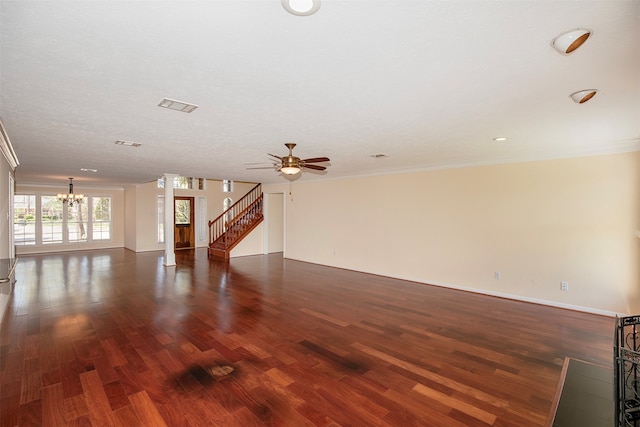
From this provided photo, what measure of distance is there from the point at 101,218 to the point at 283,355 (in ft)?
39.0

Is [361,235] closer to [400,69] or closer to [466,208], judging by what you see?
[466,208]

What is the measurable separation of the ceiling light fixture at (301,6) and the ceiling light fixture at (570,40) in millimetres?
1422

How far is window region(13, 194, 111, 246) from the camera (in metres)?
10.2

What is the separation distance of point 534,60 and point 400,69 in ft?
2.84

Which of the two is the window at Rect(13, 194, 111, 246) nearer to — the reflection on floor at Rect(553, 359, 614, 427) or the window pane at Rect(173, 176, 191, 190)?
the window pane at Rect(173, 176, 191, 190)

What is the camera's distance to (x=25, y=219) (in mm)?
10227

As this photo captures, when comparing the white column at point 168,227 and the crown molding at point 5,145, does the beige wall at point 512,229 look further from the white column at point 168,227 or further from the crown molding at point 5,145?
the crown molding at point 5,145

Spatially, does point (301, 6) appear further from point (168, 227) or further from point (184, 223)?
point (184, 223)

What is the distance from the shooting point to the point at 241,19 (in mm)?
1585

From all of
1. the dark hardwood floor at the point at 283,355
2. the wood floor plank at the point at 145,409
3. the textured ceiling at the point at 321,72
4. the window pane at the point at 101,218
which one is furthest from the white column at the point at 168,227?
the wood floor plank at the point at 145,409

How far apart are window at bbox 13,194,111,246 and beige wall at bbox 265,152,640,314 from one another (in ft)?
32.5

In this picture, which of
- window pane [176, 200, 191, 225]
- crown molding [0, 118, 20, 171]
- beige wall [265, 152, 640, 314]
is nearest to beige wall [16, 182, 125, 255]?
window pane [176, 200, 191, 225]

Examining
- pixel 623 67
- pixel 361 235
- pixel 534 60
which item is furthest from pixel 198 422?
pixel 361 235

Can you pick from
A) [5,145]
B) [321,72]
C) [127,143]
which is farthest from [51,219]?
[321,72]
